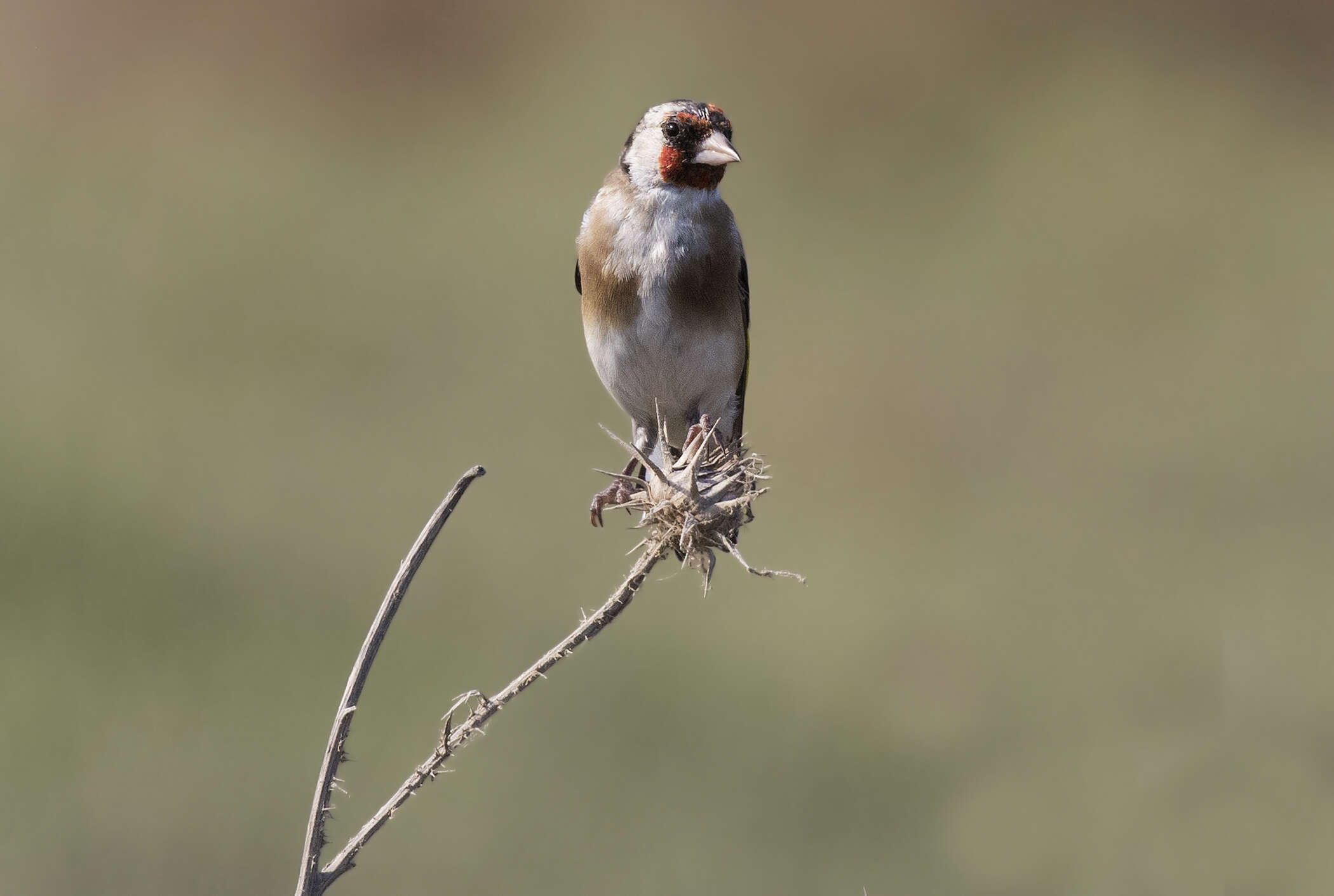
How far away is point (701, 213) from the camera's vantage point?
8.57ft

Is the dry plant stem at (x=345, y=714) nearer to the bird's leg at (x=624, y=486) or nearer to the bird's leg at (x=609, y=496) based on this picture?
the bird's leg at (x=624, y=486)

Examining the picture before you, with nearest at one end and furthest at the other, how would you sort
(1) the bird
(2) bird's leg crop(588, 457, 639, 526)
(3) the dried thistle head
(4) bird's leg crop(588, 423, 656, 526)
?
(3) the dried thistle head < (4) bird's leg crop(588, 423, 656, 526) < (2) bird's leg crop(588, 457, 639, 526) < (1) the bird

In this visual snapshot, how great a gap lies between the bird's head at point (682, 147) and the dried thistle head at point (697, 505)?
99 cm

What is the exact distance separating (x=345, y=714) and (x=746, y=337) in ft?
6.69

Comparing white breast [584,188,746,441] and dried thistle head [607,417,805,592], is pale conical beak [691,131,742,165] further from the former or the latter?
dried thistle head [607,417,805,592]

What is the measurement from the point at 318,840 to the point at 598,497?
1372mm

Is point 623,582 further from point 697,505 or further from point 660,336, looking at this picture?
point 660,336

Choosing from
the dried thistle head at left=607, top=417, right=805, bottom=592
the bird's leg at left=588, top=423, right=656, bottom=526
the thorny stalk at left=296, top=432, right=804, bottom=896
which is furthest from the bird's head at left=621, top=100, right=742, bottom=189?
the dried thistle head at left=607, top=417, right=805, bottom=592

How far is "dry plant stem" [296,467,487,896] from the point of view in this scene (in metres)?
1.00

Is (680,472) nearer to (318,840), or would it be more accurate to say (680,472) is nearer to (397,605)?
(397,605)

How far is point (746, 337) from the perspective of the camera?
2.94 m

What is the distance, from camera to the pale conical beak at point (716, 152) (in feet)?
7.77

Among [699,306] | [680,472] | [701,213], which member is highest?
[701,213]

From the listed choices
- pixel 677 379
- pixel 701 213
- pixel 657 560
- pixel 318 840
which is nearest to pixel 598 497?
pixel 677 379
